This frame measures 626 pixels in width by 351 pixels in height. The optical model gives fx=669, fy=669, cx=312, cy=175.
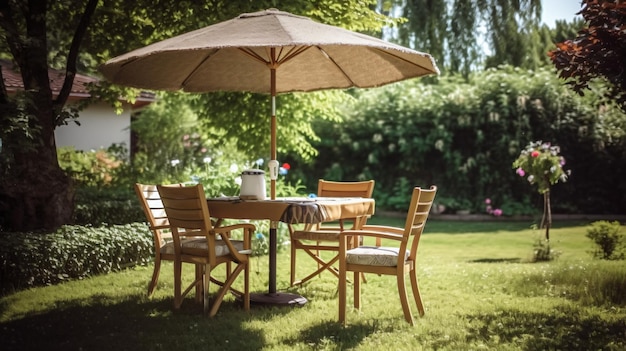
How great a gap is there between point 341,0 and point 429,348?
6.25 meters

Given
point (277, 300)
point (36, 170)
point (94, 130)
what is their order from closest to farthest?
point (277, 300)
point (36, 170)
point (94, 130)

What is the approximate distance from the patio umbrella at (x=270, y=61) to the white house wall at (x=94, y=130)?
9.68 m

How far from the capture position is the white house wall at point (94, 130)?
16.2m

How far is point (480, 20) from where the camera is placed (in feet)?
54.6

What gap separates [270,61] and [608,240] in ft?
17.2

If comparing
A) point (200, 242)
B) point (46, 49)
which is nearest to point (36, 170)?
point (46, 49)

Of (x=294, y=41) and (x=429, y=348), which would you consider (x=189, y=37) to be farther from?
(x=429, y=348)

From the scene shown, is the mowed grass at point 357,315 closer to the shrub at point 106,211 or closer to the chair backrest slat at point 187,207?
the chair backrest slat at point 187,207

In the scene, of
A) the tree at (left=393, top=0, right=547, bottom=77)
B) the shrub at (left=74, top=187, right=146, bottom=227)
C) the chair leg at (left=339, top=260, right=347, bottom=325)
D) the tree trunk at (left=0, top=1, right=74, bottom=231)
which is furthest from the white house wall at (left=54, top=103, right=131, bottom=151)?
the chair leg at (left=339, top=260, right=347, bottom=325)

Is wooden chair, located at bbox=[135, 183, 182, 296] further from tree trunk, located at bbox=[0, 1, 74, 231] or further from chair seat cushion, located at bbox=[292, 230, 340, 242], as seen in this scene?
tree trunk, located at bbox=[0, 1, 74, 231]

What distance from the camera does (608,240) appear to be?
8578mm

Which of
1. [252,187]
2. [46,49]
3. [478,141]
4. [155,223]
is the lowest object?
[155,223]

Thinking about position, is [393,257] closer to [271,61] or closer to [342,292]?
[342,292]

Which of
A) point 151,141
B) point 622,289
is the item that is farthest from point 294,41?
point 151,141
